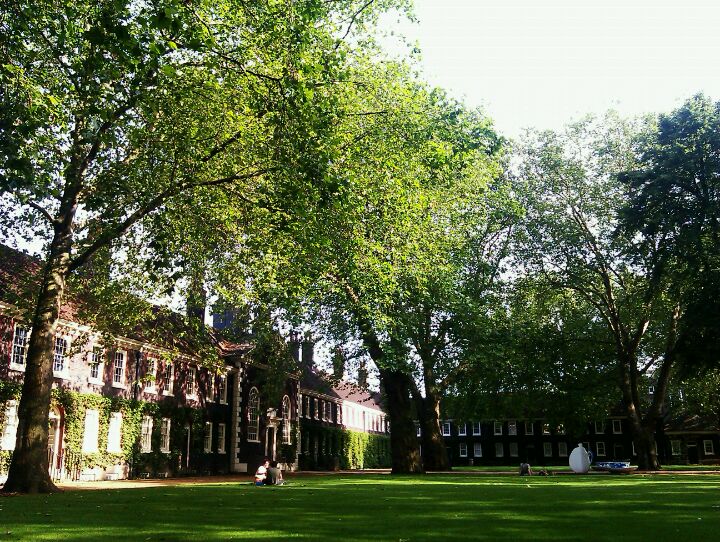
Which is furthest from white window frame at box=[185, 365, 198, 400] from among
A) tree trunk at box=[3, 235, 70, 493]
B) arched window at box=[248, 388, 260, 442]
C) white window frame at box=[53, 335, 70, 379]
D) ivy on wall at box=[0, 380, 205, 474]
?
tree trunk at box=[3, 235, 70, 493]

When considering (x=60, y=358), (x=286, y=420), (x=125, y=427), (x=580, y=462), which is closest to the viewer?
(x=60, y=358)

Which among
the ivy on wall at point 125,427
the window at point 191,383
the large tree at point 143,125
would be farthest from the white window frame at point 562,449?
the large tree at point 143,125

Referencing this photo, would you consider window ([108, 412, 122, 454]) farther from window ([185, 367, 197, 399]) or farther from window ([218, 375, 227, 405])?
window ([218, 375, 227, 405])

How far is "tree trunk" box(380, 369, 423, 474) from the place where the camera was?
3800 centimetres

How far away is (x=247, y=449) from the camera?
47750mm

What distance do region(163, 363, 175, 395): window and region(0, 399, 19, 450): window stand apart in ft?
36.2

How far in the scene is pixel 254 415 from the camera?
162ft

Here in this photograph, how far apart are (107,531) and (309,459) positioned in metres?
52.6

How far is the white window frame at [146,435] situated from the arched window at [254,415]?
11233mm

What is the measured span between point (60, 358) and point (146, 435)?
792cm

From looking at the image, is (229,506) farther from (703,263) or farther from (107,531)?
(703,263)

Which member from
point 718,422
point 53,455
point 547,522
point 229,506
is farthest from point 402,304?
point 718,422

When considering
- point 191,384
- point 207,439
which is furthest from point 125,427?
point 207,439

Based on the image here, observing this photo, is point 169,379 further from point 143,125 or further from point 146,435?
point 143,125
